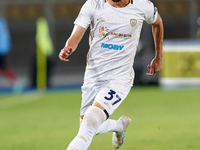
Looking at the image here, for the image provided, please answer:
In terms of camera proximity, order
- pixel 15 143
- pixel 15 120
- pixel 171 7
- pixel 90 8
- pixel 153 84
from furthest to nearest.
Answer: pixel 171 7, pixel 153 84, pixel 15 120, pixel 15 143, pixel 90 8

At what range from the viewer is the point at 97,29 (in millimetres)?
5195

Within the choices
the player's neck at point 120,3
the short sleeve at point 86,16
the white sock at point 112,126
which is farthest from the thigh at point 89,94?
the player's neck at point 120,3

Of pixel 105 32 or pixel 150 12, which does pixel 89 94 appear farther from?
pixel 150 12

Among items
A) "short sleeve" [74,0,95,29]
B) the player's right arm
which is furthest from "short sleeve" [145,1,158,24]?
the player's right arm

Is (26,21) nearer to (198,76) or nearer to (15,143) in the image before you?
(198,76)

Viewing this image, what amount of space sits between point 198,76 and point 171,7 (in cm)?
943

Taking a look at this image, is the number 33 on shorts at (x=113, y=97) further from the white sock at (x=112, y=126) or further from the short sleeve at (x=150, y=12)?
the short sleeve at (x=150, y=12)

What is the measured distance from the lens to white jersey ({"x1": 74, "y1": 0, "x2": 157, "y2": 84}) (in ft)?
16.9

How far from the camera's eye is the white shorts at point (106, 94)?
195 inches

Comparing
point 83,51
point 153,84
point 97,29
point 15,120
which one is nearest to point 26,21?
point 83,51

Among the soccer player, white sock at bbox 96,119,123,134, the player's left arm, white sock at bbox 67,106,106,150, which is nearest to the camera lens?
white sock at bbox 67,106,106,150

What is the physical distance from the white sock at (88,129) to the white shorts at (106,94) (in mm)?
113

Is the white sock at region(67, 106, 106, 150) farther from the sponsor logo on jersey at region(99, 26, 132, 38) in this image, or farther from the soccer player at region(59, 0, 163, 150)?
the sponsor logo on jersey at region(99, 26, 132, 38)

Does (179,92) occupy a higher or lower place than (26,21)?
higher
